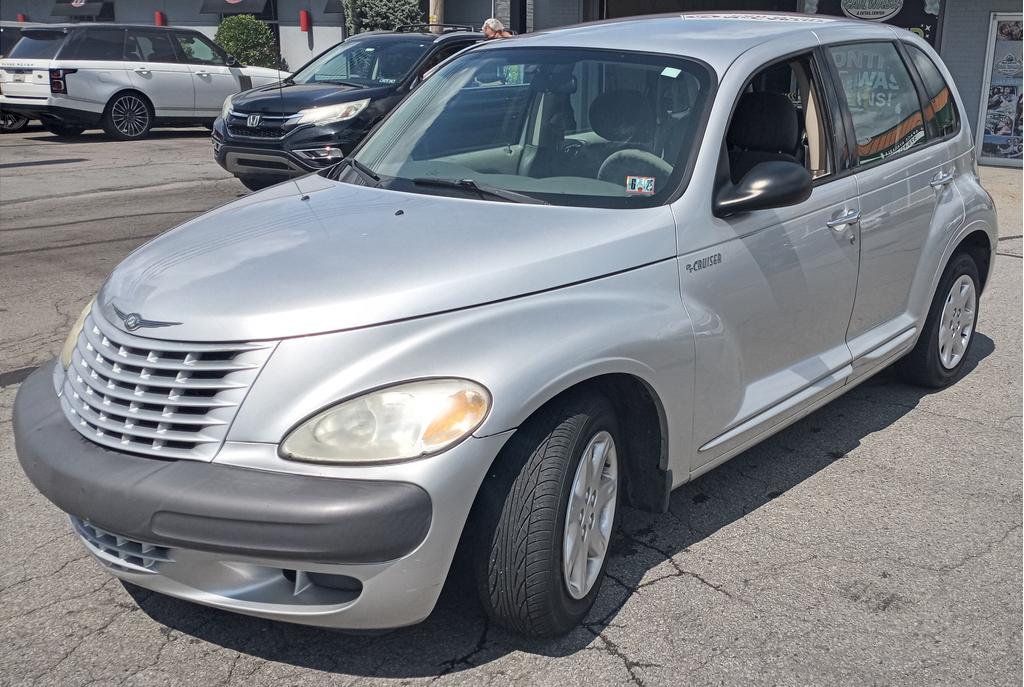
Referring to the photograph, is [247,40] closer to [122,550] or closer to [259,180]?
[259,180]

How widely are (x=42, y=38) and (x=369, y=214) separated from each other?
52.1 ft

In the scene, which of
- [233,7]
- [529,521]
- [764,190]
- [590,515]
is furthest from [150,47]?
[529,521]

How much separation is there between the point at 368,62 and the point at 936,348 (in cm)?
778

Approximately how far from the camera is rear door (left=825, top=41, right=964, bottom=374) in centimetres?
452

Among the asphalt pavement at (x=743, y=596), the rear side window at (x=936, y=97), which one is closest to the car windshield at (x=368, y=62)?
the rear side window at (x=936, y=97)

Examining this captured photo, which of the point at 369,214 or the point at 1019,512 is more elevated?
the point at 369,214

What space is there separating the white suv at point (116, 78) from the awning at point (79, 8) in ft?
52.9

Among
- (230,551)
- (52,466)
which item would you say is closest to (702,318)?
(230,551)

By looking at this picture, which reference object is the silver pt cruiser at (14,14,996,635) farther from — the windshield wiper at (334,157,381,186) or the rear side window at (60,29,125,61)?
the rear side window at (60,29,125,61)

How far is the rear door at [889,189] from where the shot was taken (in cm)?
452

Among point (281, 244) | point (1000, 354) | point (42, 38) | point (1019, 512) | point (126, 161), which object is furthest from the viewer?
point (42, 38)

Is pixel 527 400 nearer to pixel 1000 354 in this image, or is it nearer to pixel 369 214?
pixel 369 214

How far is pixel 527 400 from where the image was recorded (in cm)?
289

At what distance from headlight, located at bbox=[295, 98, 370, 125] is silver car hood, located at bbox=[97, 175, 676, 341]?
21.8ft
